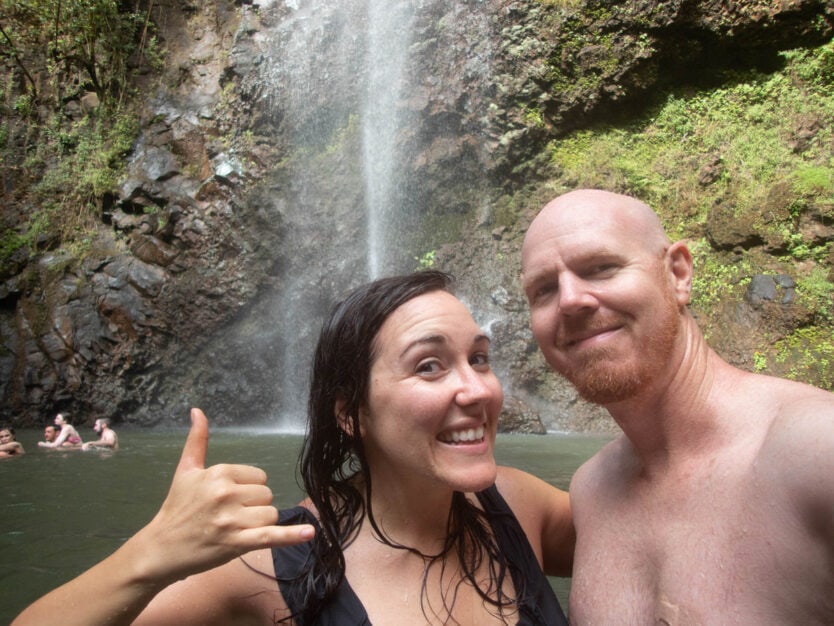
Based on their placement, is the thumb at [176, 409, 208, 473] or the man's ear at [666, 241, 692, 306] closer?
the thumb at [176, 409, 208, 473]

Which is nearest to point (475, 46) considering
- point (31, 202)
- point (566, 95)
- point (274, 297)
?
point (566, 95)

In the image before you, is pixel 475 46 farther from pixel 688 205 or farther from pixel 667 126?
pixel 688 205

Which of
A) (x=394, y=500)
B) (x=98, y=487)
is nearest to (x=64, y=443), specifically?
(x=98, y=487)

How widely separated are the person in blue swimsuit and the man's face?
25 centimetres

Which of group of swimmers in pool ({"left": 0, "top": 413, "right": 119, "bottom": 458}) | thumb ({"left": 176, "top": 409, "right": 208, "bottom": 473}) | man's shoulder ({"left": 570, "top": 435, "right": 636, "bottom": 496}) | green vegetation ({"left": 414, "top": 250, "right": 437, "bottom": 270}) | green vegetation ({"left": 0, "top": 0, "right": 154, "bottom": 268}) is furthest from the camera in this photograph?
green vegetation ({"left": 0, "top": 0, "right": 154, "bottom": 268})

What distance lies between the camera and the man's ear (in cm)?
182

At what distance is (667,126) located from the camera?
41.8ft

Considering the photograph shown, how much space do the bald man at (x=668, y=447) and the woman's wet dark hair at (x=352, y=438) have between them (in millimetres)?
328

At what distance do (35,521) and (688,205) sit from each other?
11.4 meters

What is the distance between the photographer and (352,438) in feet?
6.33

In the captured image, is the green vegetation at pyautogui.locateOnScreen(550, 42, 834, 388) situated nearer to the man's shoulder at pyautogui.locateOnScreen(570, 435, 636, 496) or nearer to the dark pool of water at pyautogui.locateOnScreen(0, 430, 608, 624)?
the dark pool of water at pyautogui.locateOnScreen(0, 430, 608, 624)

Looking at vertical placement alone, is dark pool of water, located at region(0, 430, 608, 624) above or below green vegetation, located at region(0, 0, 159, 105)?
below

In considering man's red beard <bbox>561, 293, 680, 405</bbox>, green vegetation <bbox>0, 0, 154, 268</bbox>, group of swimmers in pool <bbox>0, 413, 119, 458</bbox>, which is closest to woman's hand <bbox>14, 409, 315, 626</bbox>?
man's red beard <bbox>561, 293, 680, 405</bbox>

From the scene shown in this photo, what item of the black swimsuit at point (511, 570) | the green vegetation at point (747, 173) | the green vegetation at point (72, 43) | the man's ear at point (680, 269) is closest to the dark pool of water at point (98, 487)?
the black swimsuit at point (511, 570)
